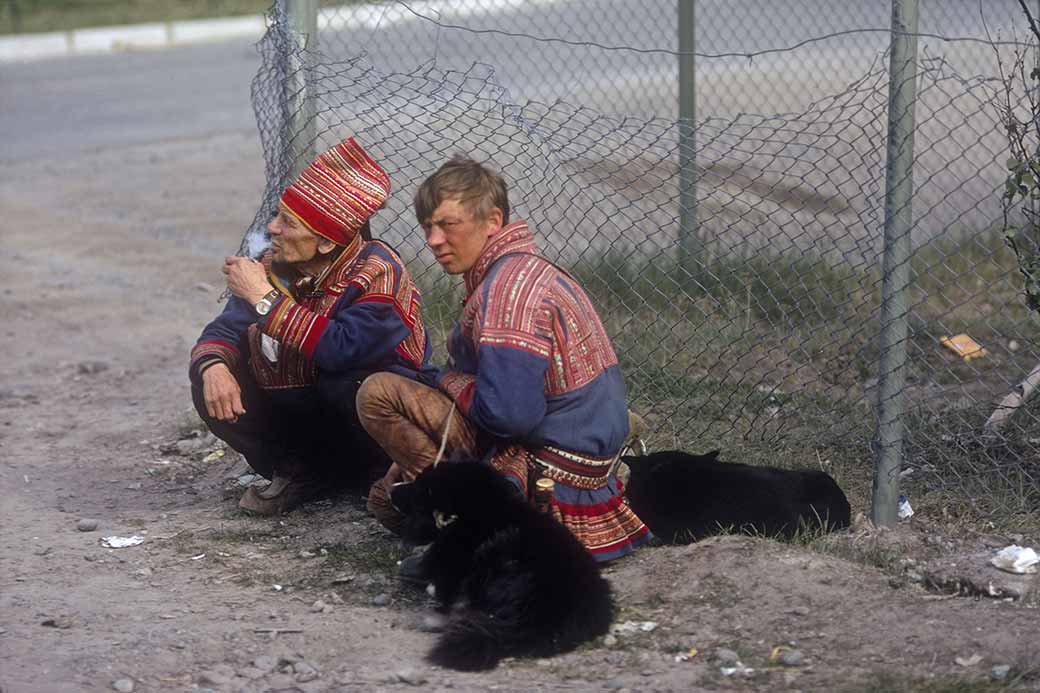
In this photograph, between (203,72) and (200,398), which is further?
(203,72)

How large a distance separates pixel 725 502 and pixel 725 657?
721 mm

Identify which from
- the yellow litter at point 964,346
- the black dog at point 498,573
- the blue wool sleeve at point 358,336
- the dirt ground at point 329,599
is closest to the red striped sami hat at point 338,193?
the blue wool sleeve at point 358,336

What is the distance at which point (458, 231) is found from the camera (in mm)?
3598

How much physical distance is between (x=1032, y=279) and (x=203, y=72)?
488 inches

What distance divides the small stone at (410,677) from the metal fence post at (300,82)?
2.07 metres

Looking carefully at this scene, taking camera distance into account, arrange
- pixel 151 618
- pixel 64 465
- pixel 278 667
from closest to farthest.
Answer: pixel 278 667 → pixel 151 618 → pixel 64 465

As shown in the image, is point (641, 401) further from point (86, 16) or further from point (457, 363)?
point (86, 16)

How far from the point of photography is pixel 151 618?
11.4ft

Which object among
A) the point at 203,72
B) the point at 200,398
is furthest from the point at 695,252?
the point at 203,72

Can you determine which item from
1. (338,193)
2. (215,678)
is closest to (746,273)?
(338,193)

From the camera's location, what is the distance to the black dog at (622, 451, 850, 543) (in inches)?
151

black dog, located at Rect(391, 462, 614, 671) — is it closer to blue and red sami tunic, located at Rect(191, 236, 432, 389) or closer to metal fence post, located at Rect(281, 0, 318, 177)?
blue and red sami tunic, located at Rect(191, 236, 432, 389)

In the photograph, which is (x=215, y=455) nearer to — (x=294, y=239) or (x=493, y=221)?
(x=294, y=239)

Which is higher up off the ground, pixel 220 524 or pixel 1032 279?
pixel 1032 279
